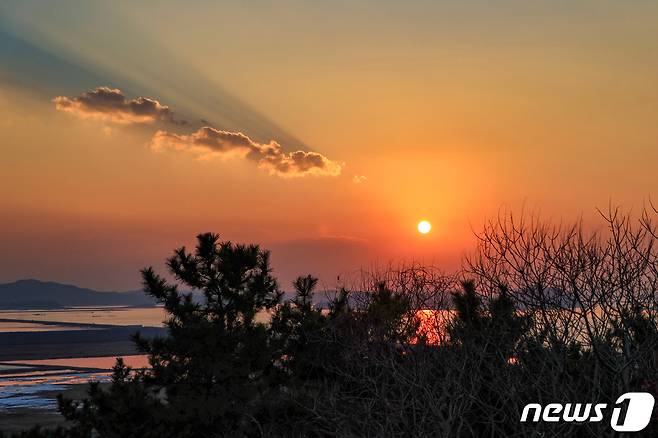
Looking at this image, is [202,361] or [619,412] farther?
[202,361]

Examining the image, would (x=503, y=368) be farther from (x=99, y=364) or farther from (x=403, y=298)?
(x=99, y=364)

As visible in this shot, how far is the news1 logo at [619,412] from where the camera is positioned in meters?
15.4

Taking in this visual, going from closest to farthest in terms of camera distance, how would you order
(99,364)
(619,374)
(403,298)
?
(619,374) → (403,298) → (99,364)

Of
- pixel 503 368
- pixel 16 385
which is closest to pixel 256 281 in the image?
pixel 503 368

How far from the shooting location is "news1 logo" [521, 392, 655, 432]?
15.4m

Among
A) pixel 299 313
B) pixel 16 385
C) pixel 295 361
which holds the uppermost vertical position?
pixel 299 313

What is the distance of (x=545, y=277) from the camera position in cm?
1920

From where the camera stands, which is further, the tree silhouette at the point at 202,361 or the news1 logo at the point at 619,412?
the tree silhouette at the point at 202,361

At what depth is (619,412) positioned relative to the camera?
1590cm

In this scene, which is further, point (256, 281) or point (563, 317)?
point (256, 281)

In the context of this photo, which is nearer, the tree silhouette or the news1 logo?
the news1 logo

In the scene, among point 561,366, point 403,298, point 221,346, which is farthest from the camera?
point 403,298

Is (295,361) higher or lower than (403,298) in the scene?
lower

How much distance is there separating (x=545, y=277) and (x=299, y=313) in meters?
11.1
